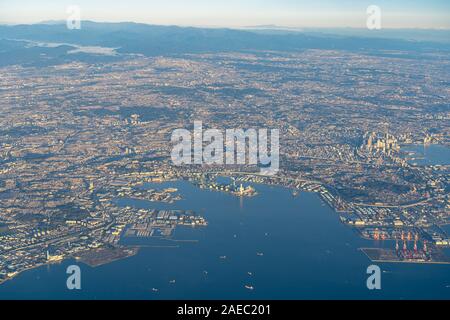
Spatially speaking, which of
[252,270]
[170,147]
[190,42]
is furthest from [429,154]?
[190,42]

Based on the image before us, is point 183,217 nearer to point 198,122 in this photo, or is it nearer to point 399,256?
point 399,256

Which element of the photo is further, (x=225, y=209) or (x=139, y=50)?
(x=139, y=50)

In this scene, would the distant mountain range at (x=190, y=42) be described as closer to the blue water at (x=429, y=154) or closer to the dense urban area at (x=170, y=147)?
the dense urban area at (x=170, y=147)

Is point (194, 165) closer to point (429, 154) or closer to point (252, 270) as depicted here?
point (252, 270)
